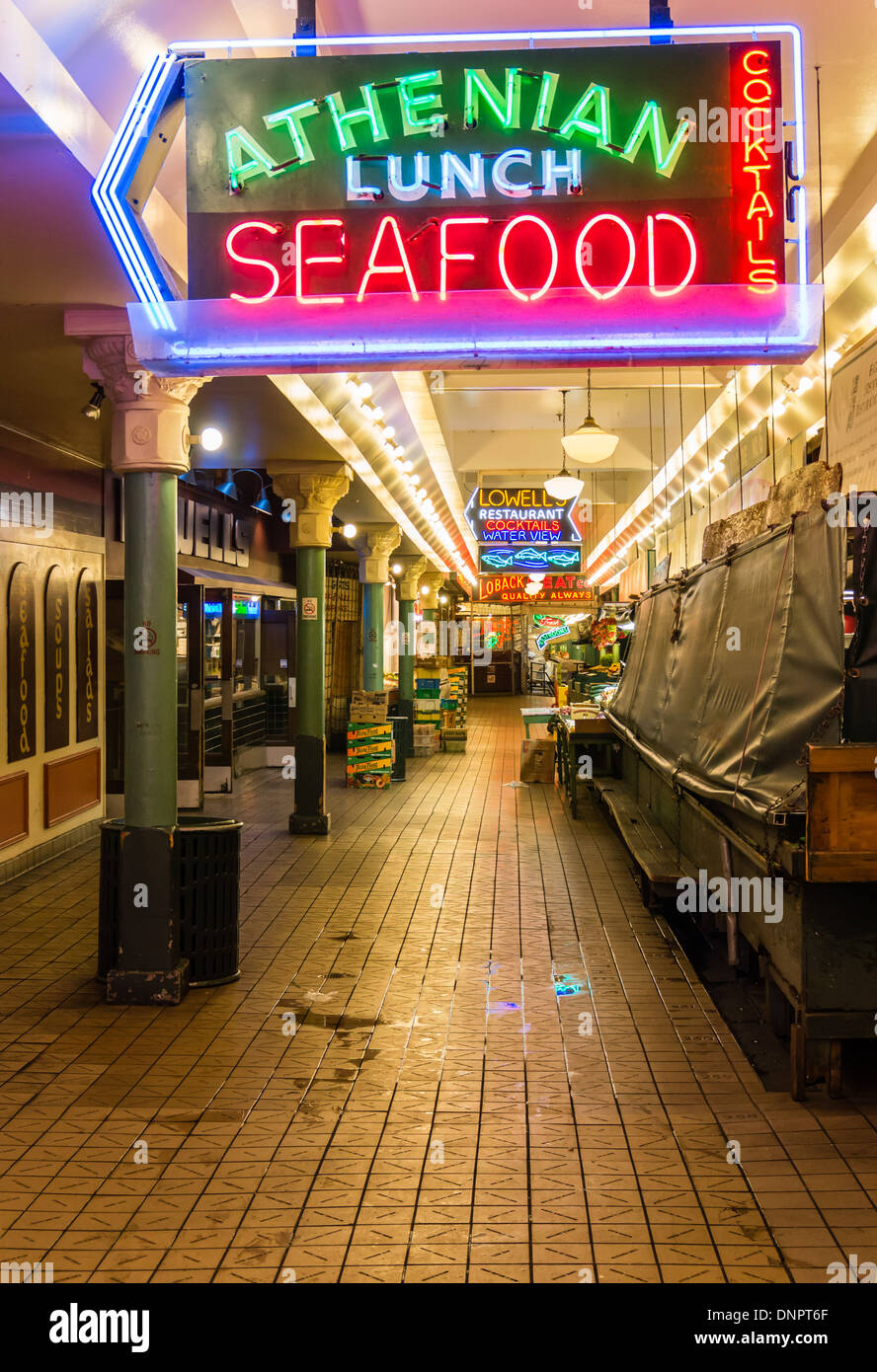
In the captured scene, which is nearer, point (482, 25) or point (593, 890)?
point (482, 25)

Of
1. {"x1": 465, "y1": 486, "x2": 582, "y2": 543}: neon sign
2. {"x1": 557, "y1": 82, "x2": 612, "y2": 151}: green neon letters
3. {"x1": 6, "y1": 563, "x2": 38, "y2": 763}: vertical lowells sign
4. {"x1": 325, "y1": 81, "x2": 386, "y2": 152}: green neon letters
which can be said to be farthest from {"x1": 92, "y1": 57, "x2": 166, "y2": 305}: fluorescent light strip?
{"x1": 465, "y1": 486, "x2": 582, "y2": 543}: neon sign

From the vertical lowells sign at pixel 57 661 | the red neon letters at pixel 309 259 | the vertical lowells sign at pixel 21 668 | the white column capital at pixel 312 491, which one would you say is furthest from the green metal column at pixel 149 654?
the white column capital at pixel 312 491

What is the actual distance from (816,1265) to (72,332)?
20.3 feet

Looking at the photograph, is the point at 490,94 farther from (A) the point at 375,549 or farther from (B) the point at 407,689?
(B) the point at 407,689

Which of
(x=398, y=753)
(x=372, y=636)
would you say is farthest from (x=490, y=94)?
(x=372, y=636)

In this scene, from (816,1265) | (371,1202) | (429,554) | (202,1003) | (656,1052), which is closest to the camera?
(816,1265)

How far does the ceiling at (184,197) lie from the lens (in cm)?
483

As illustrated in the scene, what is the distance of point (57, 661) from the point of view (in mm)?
11656

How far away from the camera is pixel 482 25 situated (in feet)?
20.3
